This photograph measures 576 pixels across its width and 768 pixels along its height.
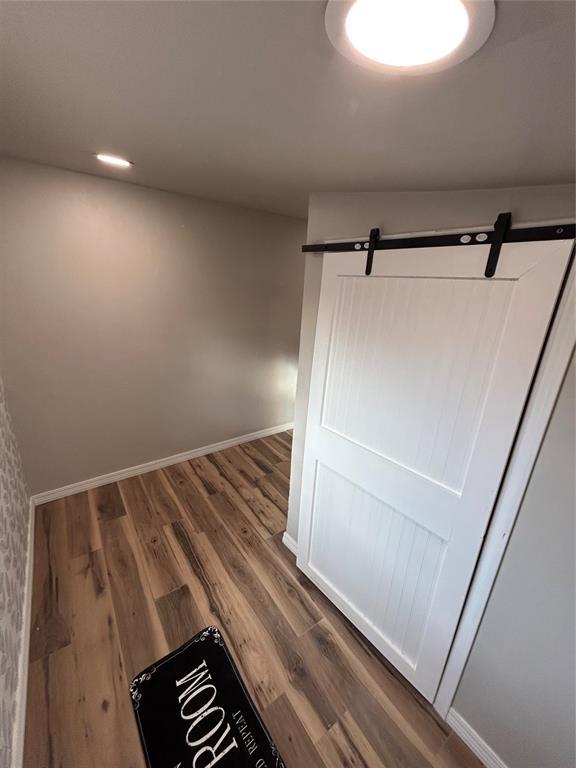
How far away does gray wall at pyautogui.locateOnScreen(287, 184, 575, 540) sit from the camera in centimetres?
91

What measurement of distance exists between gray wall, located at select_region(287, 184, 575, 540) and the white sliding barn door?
12 cm

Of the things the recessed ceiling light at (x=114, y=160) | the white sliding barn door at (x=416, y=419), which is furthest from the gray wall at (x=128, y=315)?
the white sliding barn door at (x=416, y=419)

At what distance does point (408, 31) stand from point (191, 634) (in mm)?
2164

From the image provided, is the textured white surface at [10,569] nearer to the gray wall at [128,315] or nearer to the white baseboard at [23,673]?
the white baseboard at [23,673]

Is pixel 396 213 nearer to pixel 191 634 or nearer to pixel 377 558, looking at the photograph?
pixel 377 558

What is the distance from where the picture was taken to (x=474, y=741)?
1.19m

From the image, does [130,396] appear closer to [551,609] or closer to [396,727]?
[396,727]

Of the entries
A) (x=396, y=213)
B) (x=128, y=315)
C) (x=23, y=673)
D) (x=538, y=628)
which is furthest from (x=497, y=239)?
(x=23, y=673)

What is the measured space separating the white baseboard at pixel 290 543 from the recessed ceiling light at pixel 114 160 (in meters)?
2.29

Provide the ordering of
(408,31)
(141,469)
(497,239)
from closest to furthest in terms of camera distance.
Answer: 1. (408,31)
2. (497,239)
3. (141,469)

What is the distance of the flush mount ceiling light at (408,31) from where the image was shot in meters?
0.44

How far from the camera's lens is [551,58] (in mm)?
484

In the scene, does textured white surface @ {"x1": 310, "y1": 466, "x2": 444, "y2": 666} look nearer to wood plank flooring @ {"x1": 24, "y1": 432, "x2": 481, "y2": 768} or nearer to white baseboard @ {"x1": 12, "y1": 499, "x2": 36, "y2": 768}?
wood plank flooring @ {"x1": 24, "y1": 432, "x2": 481, "y2": 768}

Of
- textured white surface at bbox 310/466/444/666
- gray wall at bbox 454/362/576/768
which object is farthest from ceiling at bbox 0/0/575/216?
textured white surface at bbox 310/466/444/666
